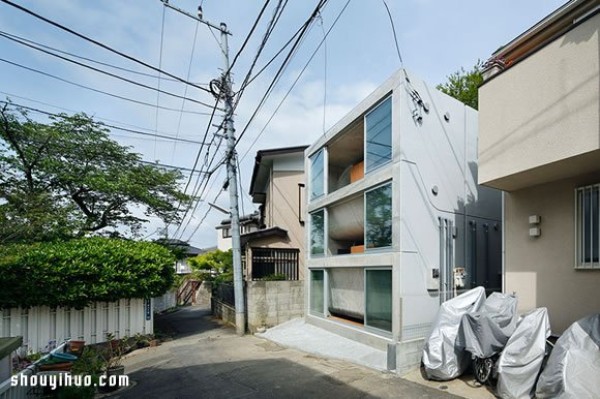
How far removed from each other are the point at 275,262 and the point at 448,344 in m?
8.89

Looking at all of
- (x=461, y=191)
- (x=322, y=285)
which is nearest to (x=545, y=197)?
(x=461, y=191)

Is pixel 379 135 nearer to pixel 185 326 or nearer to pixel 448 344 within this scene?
pixel 448 344

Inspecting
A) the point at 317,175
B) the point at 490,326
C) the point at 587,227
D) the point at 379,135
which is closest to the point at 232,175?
the point at 317,175

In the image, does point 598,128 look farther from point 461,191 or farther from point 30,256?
point 30,256

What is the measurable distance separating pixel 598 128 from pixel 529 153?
3.28 feet

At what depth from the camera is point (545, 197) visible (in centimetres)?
597

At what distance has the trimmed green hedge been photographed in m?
8.31

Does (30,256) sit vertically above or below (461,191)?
below

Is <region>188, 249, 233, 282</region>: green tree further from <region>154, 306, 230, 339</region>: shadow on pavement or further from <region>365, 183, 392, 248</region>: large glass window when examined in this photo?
<region>365, 183, 392, 248</region>: large glass window

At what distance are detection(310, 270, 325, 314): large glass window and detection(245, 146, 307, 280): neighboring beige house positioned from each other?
244 centimetres

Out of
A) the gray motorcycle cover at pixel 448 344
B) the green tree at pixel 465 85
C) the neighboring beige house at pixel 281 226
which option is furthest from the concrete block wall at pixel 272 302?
the green tree at pixel 465 85

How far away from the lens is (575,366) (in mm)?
4297

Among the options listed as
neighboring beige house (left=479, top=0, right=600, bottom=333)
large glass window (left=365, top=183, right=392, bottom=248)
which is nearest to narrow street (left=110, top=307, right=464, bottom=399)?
neighboring beige house (left=479, top=0, right=600, bottom=333)

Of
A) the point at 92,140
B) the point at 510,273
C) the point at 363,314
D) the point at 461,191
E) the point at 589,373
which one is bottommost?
the point at 363,314
